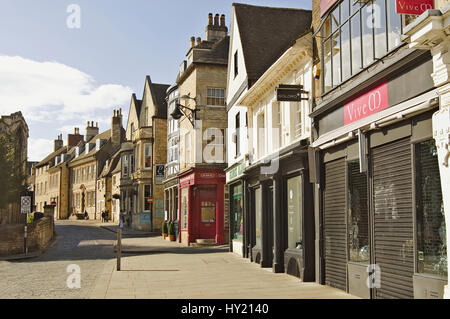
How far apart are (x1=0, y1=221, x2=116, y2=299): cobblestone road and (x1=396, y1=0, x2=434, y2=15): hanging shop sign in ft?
27.7

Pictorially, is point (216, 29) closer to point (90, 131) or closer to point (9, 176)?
point (9, 176)

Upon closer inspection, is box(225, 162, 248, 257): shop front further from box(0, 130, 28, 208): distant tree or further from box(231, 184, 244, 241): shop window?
box(0, 130, 28, 208): distant tree

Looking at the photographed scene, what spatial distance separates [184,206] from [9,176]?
9998mm

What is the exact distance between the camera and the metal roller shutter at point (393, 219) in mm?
9094

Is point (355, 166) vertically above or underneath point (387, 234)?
above

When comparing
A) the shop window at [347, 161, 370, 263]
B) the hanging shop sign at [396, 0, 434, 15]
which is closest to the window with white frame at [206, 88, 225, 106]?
the shop window at [347, 161, 370, 263]

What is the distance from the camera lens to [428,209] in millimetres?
8531

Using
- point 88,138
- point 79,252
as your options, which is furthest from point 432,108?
point 88,138

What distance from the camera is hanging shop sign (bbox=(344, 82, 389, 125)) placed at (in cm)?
988

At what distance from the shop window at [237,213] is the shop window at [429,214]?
13747mm

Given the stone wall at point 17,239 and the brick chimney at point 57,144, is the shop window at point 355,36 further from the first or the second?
the brick chimney at point 57,144

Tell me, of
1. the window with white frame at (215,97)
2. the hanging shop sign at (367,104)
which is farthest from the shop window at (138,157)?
the hanging shop sign at (367,104)
